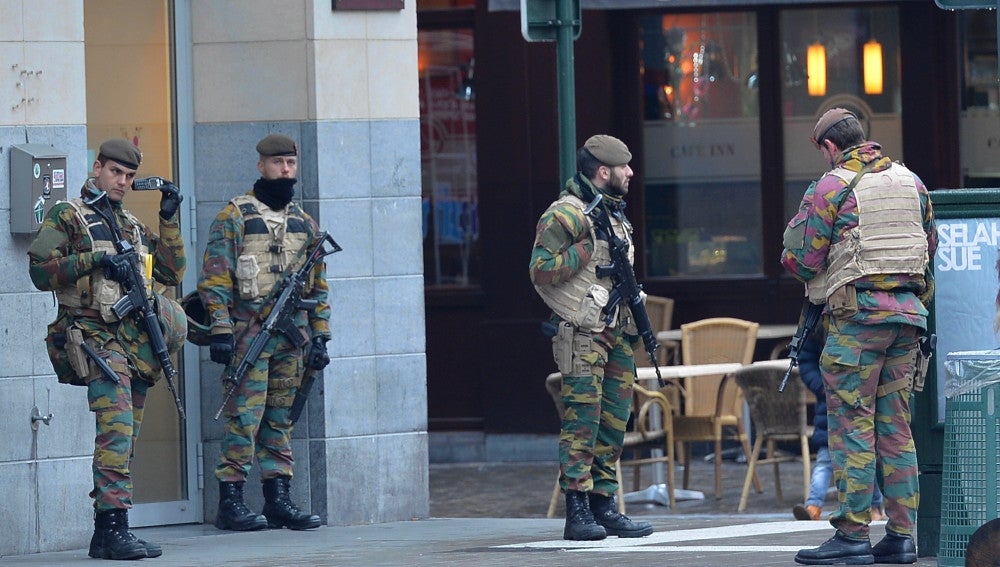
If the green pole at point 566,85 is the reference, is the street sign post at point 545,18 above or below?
above

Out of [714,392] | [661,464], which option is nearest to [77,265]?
[661,464]

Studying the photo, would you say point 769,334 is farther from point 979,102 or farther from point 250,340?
point 250,340

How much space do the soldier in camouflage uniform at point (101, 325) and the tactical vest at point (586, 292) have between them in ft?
6.60

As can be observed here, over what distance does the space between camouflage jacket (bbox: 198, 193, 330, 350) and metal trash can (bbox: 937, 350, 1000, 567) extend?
374 cm

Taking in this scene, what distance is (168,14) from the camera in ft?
33.7

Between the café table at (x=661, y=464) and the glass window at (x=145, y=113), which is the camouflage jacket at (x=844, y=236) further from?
the glass window at (x=145, y=113)

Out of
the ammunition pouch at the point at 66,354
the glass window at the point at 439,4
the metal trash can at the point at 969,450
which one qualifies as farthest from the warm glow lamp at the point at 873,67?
the ammunition pouch at the point at 66,354

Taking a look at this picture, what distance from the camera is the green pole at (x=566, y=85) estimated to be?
9180 millimetres

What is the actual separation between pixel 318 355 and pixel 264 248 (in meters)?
0.64

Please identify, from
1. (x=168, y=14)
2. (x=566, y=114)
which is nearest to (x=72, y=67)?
(x=168, y=14)

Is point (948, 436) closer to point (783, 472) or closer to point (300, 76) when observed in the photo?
point (300, 76)

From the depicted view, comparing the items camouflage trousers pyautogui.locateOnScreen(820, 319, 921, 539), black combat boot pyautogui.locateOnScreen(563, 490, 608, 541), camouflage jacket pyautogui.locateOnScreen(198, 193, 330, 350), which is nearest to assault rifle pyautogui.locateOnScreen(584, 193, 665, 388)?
black combat boot pyautogui.locateOnScreen(563, 490, 608, 541)

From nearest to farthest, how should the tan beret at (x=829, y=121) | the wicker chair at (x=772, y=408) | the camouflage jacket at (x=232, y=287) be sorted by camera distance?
1. the tan beret at (x=829, y=121)
2. the camouflage jacket at (x=232, y=287)
3. the wicker chair at (x=772, y=408)

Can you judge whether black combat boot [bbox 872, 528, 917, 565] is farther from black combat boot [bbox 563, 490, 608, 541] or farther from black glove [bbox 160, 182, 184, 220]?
black glove [bbox 160, 182, 184, 220]
